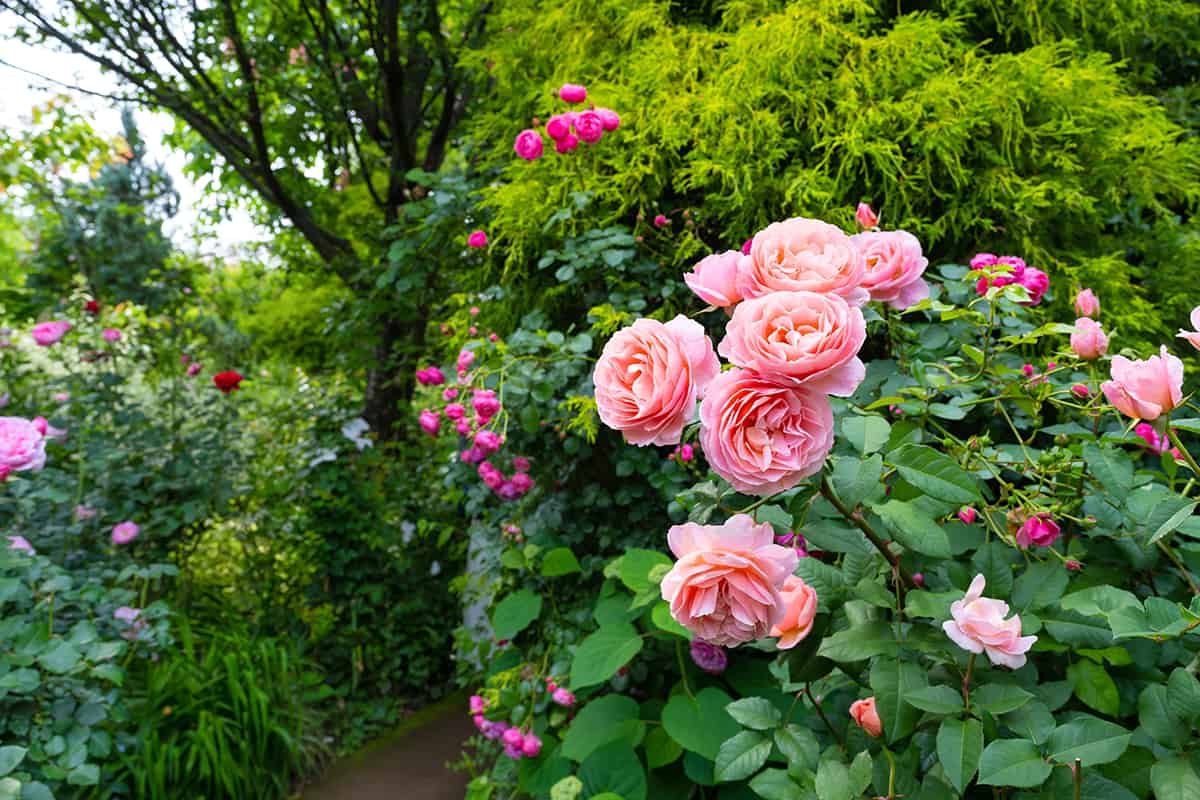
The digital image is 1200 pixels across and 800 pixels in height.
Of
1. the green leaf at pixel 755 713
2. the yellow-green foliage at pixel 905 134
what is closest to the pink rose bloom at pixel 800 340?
the green leaf at pixel 755 713

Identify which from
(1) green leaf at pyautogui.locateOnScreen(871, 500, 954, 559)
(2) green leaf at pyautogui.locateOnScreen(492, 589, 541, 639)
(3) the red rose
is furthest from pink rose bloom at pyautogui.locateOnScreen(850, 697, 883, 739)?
(3) the red rose

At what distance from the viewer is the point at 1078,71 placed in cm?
157

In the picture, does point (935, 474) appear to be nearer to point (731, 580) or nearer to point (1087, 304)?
point (731, 580)

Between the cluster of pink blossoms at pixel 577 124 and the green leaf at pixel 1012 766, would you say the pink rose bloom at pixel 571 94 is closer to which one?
the cluster of pink blossoms at pixel 577 124

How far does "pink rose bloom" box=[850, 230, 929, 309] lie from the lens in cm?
83

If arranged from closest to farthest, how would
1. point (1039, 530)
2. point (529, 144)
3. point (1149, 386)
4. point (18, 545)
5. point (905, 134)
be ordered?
1. point (1149, 386)
2. point (1039, 530)
3. point (905, 134)
4. point (529, 144)
5. point (18, 545)

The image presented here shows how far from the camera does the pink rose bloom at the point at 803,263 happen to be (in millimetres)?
709

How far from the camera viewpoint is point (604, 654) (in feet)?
4.58

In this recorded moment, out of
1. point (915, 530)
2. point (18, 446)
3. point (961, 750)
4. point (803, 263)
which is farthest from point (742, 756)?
point (18, 446)

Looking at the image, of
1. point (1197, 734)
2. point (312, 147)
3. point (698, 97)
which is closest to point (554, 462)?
point (698, 97)

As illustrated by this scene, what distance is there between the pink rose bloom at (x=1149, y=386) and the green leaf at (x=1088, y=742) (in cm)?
32

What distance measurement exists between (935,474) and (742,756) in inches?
17.9

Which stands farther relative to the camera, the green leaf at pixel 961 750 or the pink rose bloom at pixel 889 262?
the pink rose bloom at pixel 889 262

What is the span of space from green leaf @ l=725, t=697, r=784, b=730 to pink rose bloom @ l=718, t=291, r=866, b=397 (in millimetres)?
511
